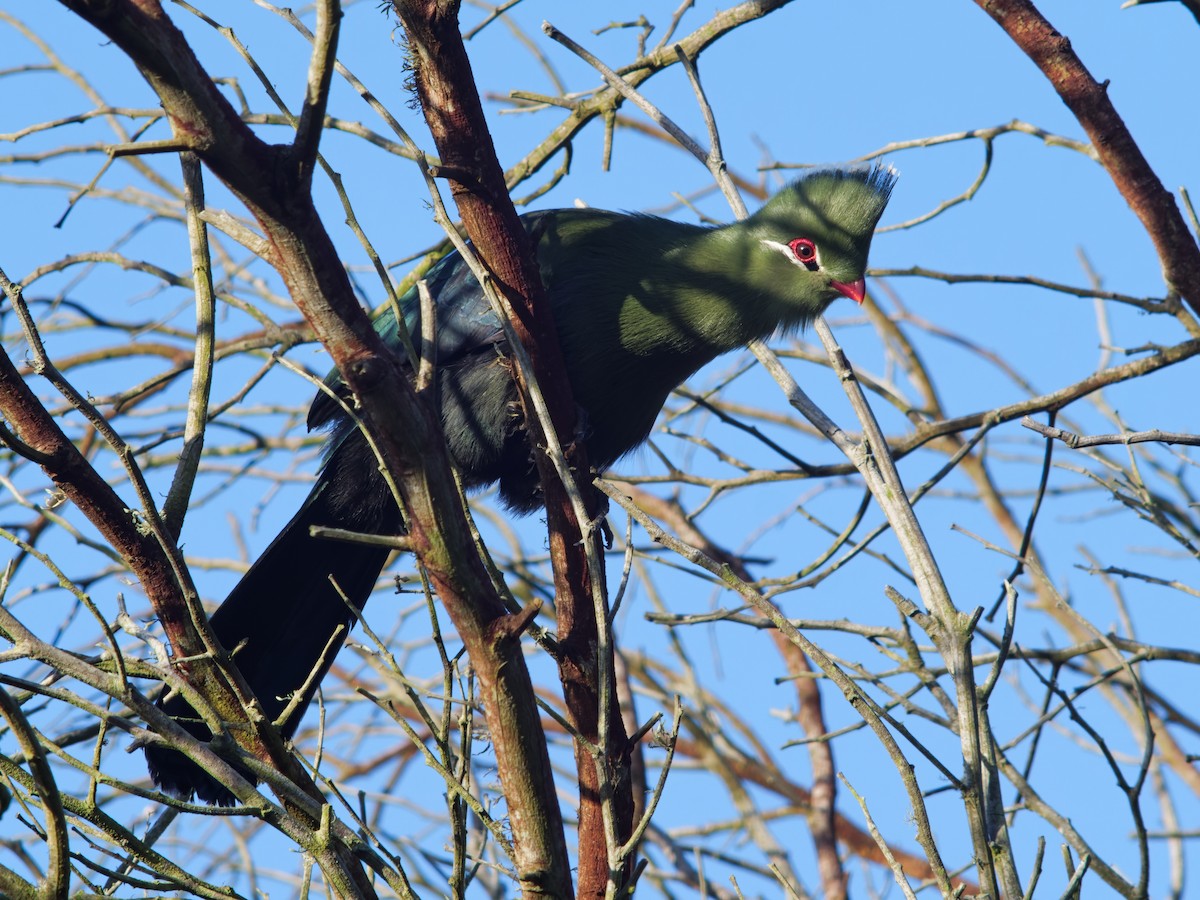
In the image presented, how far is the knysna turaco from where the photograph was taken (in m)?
4.13

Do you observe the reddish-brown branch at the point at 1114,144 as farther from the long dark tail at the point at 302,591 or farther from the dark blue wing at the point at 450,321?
the long dark tail at the point at 302,591

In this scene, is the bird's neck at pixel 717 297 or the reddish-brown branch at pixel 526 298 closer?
the reddish-brown branch at pixel 526 298

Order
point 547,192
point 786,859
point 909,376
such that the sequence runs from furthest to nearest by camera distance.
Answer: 1. point 909,376
2. point 786,859
3. point 547,192

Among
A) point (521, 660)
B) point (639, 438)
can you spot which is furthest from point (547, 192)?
point (521, 660)

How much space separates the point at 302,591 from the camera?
4.17 metres

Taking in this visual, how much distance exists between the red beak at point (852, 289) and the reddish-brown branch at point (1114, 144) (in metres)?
1.29

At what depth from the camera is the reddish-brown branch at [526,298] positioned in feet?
9.87

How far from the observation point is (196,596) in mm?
2447

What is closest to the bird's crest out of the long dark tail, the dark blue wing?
the dark blue wing

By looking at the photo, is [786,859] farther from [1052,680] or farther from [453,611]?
[453,611]

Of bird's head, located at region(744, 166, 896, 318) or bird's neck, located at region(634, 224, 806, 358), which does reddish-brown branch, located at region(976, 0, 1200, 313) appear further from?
bird's neck, located at region(634, 224, 806, 358)

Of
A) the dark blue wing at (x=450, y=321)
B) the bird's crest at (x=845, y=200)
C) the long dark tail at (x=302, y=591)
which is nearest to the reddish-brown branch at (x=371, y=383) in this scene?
the long dark tail at (x=302, y=591)

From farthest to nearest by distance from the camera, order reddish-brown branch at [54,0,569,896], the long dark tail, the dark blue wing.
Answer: the dark blue wing, the long dark tail, reddish-brown branch at [54,0,569,896]

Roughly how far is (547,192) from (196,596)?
7.98ft
